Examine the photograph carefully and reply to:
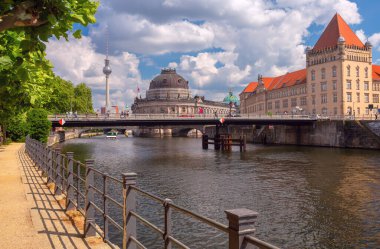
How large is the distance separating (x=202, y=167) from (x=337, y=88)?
78544 millimetres

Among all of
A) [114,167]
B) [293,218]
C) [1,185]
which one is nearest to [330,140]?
[114,167]

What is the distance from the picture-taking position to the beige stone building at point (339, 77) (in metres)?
107

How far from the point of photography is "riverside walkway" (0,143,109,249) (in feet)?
30.2

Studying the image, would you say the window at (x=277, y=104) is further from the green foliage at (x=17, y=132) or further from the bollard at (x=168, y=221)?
the bollard at (x=168, y=221)

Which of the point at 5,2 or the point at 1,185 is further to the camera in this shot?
the point at 1,185

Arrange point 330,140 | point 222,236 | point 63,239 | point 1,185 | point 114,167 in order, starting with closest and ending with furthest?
point 63,239 → point 222,236 → point 1,185 → point 114,167 → point 330,140

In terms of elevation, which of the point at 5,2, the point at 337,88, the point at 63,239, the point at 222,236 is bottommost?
the point at 222,236

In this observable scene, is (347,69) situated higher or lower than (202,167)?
higher

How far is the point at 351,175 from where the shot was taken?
109 feet

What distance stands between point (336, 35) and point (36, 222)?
11323cm

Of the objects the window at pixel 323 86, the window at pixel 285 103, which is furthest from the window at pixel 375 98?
the window at pixel 285 103

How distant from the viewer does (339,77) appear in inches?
4225

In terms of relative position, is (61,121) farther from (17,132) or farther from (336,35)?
(336,35)

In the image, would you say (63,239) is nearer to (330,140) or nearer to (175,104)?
(330,140)
